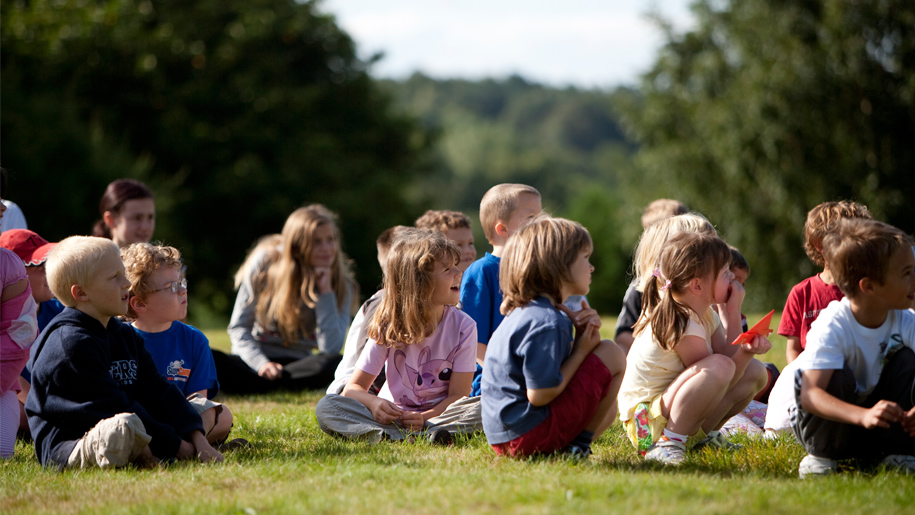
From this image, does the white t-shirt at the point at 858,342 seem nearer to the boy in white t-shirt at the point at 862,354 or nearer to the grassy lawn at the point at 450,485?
the boy in white t-shirt at the point at 862,354

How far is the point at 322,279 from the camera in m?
8.41

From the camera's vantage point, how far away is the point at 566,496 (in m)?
3.63

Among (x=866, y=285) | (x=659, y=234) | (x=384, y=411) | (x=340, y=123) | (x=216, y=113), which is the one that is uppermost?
(x=340, y=123)

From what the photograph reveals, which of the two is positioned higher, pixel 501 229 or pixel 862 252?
pixel 501 229

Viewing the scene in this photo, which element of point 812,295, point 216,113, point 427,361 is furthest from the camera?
point 216,113

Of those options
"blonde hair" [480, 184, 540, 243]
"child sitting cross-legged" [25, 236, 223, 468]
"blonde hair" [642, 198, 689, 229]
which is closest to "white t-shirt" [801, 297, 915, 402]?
"blonde hair" [480, 184, 540, 243]

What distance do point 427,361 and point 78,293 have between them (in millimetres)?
2176

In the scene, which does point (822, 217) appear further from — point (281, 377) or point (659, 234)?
point (281, 377)

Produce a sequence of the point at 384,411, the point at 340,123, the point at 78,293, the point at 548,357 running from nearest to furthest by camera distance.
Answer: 1. the point at 548,357
2. the point at 78,293
3. the point at 384,411
4. the point at 340,123

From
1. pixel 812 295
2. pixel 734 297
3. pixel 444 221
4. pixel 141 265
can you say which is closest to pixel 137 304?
pixel 141 265

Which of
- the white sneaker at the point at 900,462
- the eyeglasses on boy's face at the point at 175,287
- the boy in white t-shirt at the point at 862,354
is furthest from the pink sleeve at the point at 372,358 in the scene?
the white sneaker at the point at 900,462

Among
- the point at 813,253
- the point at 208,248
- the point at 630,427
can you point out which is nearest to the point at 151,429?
the point at 630,427

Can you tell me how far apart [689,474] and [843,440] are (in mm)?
763

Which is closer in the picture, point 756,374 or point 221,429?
point 756,374
